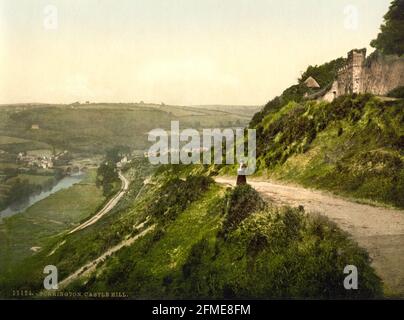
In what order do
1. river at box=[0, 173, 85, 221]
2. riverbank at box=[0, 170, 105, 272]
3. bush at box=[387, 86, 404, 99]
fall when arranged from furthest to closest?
river at box=[0, 173, 85, 221] < riverbank at box=[0, 170, 105, 272] < bush at box=[387, 86, 404, 99]

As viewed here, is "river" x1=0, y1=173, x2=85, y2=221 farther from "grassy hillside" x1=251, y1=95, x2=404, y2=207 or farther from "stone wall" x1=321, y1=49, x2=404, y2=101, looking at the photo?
"stone wall" x1=321, y1=49, x2=404, y2=101

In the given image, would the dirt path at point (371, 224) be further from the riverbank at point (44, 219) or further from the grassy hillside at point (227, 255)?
the riverbank at point (44, 219)

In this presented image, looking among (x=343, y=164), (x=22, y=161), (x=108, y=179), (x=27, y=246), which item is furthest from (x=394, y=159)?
(x=22, y=161)

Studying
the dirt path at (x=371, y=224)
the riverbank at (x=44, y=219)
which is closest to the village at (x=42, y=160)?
the riverbank at (x=44, y=219)

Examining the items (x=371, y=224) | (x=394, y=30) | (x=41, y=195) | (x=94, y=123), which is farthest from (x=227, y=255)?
(x=94, y=123)

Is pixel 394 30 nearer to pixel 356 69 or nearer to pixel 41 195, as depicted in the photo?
pixel 356 69

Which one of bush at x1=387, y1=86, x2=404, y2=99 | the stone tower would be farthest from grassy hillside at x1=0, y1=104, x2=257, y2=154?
bush at x1=387, y1=86, x2=404, y2=99
